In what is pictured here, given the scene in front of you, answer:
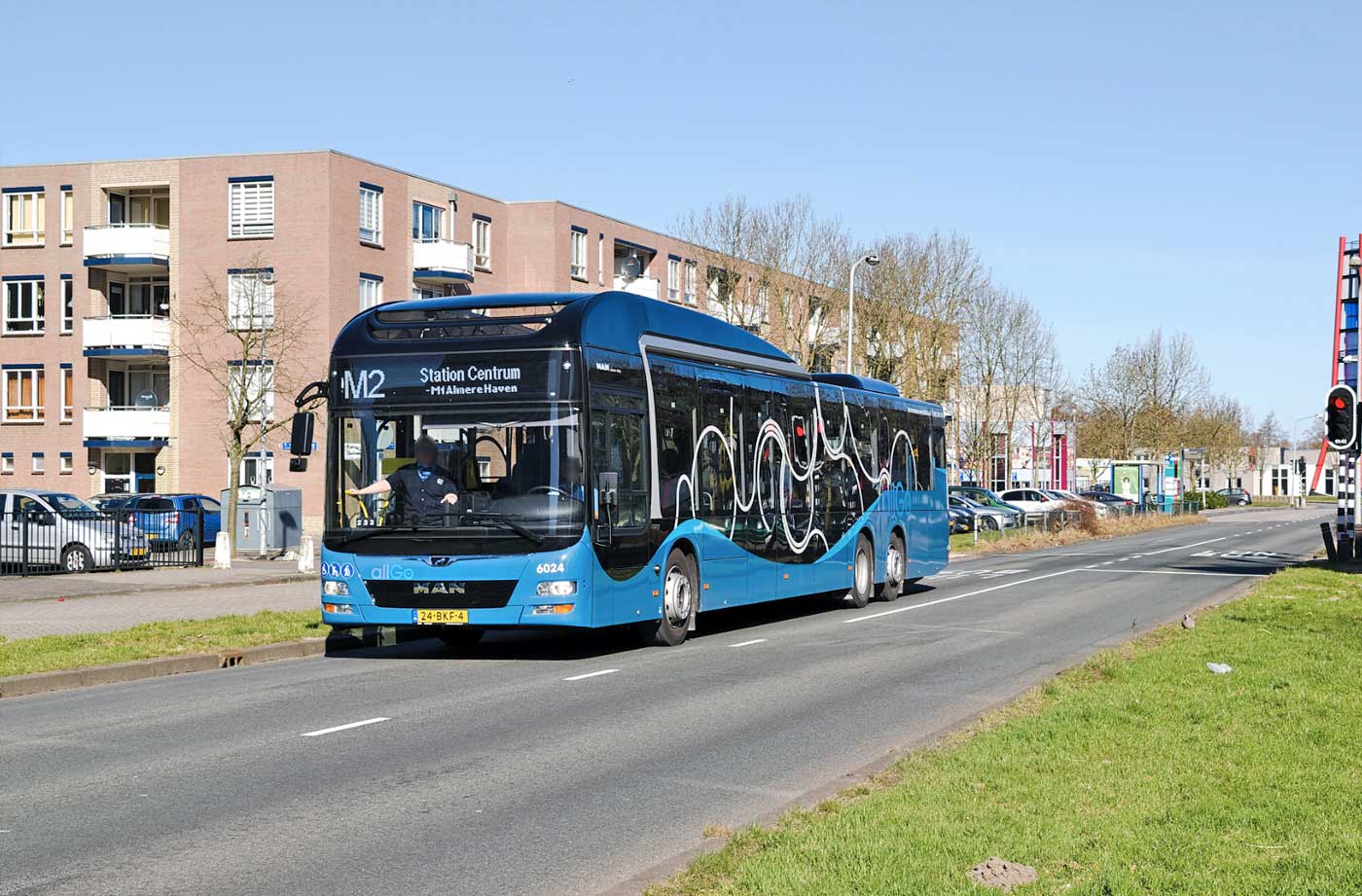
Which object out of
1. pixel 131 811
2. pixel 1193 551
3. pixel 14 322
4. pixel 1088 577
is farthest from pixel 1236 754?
pixel 14 322

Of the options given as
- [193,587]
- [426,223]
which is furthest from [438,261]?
[193,587]

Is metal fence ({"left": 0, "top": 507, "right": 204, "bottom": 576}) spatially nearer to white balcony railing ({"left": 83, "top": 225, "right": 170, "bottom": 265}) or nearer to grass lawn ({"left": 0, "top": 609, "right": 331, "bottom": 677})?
grass lawn ({"left": 0, "top": 609, "right": 331, "bottom": 677})

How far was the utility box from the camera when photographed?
116ft

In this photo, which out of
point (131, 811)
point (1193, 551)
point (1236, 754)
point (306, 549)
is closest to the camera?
point (131, 811)

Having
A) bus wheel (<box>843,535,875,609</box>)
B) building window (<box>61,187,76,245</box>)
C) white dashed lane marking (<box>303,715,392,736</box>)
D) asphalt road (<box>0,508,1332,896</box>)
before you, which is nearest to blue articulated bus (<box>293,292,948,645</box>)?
asphalt road (<box>0,508,1332,896</box>)

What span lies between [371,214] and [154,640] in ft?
130

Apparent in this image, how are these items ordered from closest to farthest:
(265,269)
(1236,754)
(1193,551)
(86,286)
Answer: (1236,754)
(1193,551)
(265,269)
(86,286)

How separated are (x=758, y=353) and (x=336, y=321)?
34.5 metres

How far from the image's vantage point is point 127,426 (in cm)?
5347

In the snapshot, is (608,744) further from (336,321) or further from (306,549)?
(336,321)

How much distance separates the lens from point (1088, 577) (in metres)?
29.8

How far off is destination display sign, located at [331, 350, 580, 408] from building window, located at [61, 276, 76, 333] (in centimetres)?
4411

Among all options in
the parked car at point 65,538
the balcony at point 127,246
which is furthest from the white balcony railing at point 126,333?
the parked car at point 65,538

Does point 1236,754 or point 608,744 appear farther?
point 608,744
